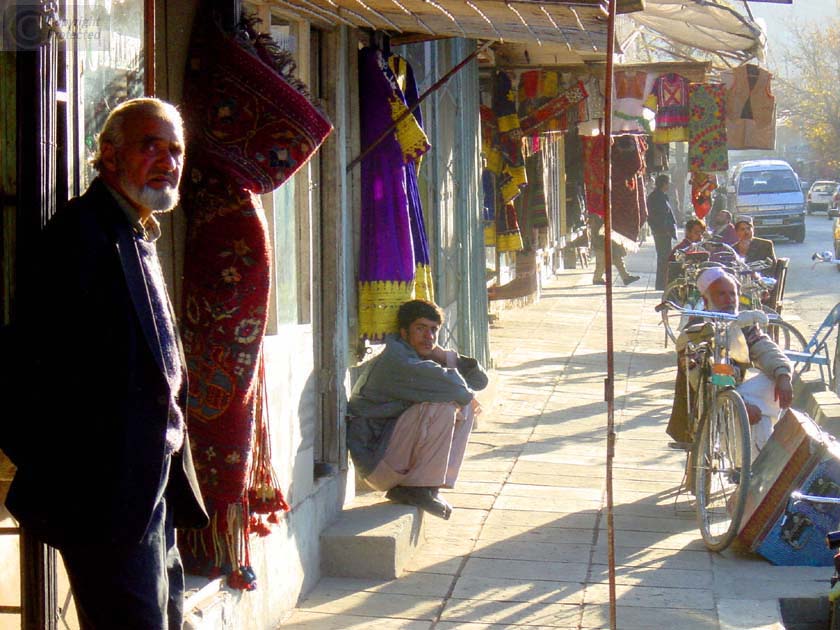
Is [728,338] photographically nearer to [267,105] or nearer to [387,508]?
[387,508]

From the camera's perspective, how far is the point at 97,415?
9.28 feet

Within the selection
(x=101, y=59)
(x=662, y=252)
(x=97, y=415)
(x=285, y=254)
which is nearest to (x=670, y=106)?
(x=662, y=252)

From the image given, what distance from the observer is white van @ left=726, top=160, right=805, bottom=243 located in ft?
109

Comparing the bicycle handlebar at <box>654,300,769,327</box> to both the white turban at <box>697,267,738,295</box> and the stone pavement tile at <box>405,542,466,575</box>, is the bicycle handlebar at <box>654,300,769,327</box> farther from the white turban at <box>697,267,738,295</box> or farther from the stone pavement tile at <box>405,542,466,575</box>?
the stone pavement tile at <box>405,542,466,575</box>

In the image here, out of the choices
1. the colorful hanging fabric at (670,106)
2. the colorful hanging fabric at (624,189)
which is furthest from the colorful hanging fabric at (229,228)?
the colorful hanging fabric at (624,189)

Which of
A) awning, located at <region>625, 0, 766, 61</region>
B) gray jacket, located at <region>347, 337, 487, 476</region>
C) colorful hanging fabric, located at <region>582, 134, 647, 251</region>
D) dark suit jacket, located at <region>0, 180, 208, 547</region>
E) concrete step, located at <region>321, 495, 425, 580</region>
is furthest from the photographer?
colorful hanging fabric, located at <region>582, 134, 647, 251</region>

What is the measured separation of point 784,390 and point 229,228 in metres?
3.35

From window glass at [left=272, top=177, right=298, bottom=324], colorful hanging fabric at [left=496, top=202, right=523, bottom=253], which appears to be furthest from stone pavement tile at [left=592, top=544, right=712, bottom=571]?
colorful hanging fabric at [left=496, top=202, right=523, bottom=253]

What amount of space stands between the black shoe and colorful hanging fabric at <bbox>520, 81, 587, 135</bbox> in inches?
242

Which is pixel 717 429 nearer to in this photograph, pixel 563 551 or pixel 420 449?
pixel 563 551

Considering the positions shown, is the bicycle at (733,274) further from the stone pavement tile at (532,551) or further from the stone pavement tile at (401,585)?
the stone pavement tile at (401,585)

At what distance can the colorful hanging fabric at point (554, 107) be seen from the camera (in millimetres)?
11516

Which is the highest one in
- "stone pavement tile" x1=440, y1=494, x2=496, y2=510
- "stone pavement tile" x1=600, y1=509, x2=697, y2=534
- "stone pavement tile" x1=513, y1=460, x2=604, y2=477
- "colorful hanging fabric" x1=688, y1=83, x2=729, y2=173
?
"colorful hanging fabric" x1=688, y1=83, x2=729, y2=173

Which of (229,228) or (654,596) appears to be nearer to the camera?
(229,228)
